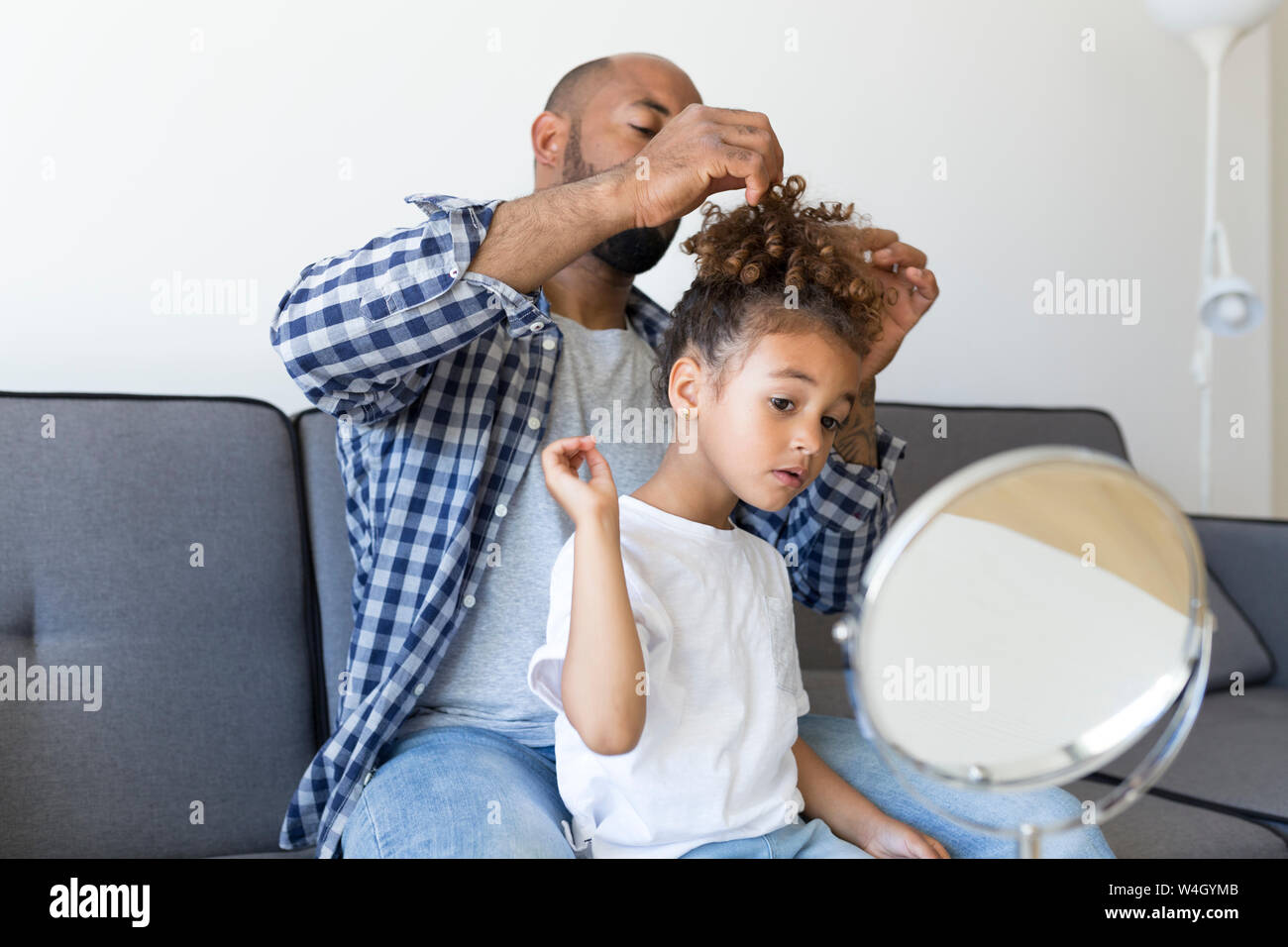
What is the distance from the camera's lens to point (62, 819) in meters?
1.29

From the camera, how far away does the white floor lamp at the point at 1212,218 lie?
235cm

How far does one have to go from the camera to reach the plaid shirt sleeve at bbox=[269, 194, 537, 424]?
1.01 metres

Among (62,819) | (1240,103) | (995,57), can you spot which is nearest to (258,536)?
(62,819)

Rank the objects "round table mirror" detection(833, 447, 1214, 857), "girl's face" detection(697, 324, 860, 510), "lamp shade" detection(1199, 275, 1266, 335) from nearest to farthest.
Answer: "round table mirror" detection(833, 447, 1214, 857) → "girl's face" detection(697, 324, 860, 510) → "lamp shade" detection(1199, 275, 1266, 335)

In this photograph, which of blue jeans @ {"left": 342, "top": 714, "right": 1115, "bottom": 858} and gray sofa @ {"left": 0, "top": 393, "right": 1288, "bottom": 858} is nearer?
blue jeans @ {"left": 342, "top": 714, "right": 1115, "bottom": 858}

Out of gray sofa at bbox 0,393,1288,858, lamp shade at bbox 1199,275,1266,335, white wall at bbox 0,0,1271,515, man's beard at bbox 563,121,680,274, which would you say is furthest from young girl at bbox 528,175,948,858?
lamp shade at bbox 1199,275,1266,335

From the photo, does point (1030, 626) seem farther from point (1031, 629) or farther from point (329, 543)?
point (329, 543)

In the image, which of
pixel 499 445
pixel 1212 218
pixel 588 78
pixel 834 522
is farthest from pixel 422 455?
pixel 1212 218

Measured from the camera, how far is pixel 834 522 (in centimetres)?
131

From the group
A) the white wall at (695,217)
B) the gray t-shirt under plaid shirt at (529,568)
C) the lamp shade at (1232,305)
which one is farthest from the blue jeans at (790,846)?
the lamp shade at (1232,305)

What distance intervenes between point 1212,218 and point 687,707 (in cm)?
218

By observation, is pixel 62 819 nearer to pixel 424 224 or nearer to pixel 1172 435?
pixel 424 224

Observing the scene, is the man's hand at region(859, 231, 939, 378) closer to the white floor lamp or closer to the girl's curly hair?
the girl's curly hair

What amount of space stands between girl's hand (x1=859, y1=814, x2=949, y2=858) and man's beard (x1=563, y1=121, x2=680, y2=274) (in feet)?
2.37
